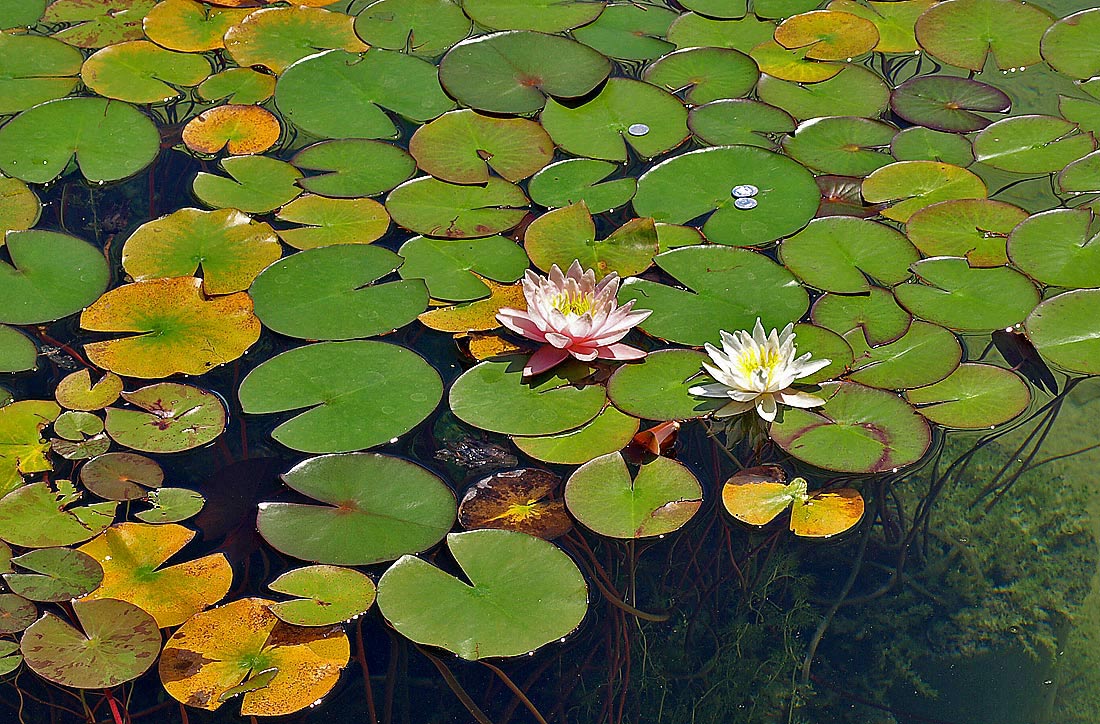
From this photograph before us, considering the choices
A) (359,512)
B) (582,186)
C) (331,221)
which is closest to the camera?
(359,512)

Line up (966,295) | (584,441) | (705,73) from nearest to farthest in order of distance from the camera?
1. (584,441)
2. (966,295)
3. (705,73)

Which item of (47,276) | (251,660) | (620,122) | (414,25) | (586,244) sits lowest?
(251,660)

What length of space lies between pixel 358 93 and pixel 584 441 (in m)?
1.94

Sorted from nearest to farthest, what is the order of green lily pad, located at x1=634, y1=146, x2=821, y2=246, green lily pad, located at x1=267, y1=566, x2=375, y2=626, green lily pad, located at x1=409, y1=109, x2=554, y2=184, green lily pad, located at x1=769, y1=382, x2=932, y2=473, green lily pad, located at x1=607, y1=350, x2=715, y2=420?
green lily pad, located at x1=267, y1=566, x2=375, y2=626, green lily pad, located at x1=769, y1=382, x2=932, y2=473, green lily pad, located at x1=607, y1=350, x2=715, y2=420, green lily pad, located at x1=634, y1=146, x2=821, y2=246, green lily pad, located at x1=409, y1=109, x2=554, y2=184

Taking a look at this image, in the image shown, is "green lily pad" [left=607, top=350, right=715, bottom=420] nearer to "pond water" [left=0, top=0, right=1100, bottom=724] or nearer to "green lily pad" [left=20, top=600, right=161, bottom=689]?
"pond water" [left=0, top=0, right=1100, bottom=724]

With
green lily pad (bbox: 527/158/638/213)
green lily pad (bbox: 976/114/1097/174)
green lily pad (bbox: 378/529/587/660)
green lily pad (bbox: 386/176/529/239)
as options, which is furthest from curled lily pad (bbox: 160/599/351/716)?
green lily pad (bbox: 976/114/1097/174)

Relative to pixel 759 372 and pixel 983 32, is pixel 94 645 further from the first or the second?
pixel 983 32

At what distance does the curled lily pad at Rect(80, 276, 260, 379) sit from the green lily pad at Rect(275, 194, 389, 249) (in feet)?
1.08

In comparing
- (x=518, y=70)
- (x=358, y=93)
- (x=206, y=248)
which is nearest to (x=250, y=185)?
(x=206, y=248)

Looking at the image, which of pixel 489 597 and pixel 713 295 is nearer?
pixel 489 597

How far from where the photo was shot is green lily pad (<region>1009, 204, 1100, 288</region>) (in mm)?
3002

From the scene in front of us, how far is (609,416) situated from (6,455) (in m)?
1.67

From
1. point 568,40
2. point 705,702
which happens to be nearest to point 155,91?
point 568,40

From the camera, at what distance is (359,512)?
94.9 inches
